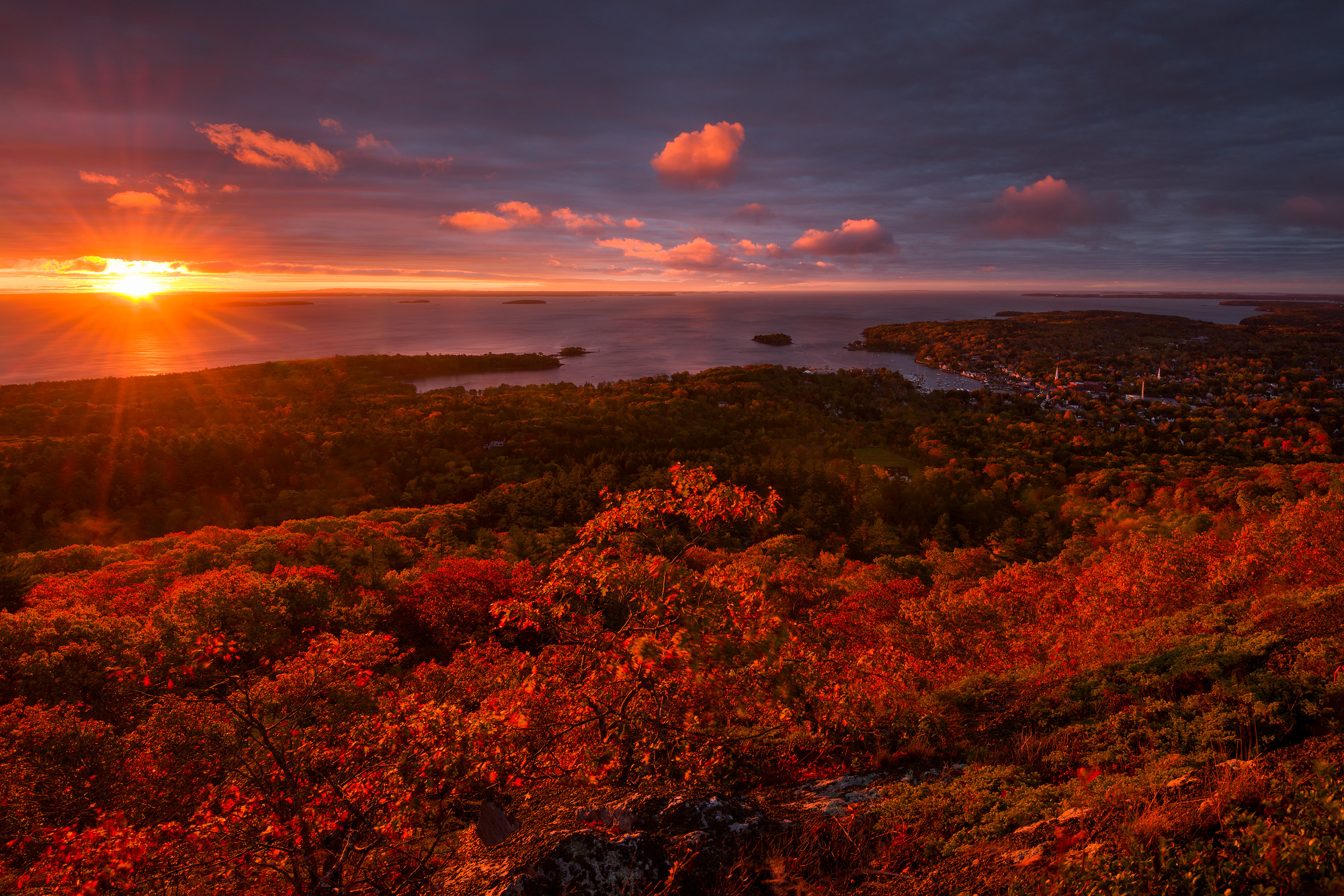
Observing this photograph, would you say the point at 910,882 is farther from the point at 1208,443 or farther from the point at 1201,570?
the point at 1208,443

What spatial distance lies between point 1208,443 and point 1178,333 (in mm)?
169516

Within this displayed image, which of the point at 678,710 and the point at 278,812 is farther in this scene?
the point at 678,710

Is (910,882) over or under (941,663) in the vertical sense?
over

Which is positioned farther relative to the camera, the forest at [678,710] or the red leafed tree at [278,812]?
the red leafed tree at [278,812]

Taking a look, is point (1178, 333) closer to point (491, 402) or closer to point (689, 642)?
point (491, 402)

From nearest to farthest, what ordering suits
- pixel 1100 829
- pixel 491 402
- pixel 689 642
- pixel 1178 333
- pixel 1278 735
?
pixel 1100 829 → pixel 1278 735 → pixel 689 642 → pixel 491 402 → pixel 1178 333

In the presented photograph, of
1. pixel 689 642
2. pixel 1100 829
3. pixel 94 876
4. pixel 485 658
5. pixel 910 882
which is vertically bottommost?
pixel 485 658

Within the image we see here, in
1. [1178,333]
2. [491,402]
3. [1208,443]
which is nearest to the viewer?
[1208,443]

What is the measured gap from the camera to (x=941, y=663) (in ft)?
51.9

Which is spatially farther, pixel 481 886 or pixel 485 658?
pixel 485 658

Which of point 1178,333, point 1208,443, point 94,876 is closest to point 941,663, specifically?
point 94,876

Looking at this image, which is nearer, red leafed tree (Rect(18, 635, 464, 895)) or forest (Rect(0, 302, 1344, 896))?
forest (Rect(0, 302, 1344, 896))

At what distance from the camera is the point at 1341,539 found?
1517cm

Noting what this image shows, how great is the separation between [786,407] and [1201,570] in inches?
2893
